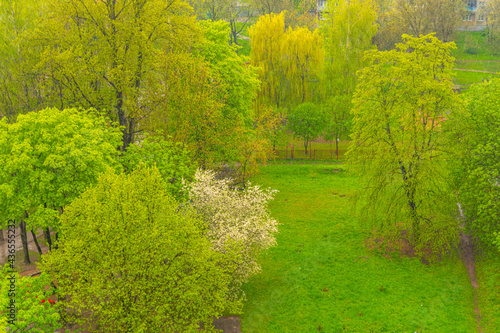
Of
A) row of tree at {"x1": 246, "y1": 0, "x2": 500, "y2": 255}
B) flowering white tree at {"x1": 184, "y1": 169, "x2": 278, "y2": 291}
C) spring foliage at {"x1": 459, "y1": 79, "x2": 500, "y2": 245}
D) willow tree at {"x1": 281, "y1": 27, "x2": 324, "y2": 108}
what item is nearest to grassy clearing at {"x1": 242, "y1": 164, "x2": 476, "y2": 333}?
row of tree at {"x1": 246, "y1": 0, "x2": 500, "y2": 255}

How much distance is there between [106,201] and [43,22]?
21362 mm

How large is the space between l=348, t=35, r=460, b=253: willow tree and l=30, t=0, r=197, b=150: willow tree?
15289mm

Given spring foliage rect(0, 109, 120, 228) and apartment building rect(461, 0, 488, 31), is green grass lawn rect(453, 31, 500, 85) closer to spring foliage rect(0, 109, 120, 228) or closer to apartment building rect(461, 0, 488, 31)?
apartment building rect(461, 0, 488, 31)

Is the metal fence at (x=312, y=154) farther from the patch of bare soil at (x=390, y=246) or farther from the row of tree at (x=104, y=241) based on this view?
the row of tree at (x=104, y=241)

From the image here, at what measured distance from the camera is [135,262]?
15680mm

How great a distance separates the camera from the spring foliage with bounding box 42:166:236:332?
15.4 metres

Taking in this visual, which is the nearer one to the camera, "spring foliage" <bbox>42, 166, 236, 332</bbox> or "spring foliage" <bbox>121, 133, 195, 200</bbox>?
"spring foliage" <bbox>42, 166, 236, 332</bbox>

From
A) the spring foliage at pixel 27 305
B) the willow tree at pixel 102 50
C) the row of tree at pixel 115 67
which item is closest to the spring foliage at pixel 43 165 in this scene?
the spring foliage at pixel 27 305

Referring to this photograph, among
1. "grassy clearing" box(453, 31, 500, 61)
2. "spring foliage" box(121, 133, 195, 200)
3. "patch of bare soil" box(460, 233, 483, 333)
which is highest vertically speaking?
"grassy clearing" box(453, 31, 500, 61)

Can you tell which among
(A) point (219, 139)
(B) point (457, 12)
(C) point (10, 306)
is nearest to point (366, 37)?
(A) point (219, 139)

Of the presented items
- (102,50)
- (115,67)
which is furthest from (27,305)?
(102,50)

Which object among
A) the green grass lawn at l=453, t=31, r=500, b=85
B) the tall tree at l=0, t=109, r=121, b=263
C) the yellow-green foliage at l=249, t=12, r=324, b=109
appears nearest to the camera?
the tall tree at l=0, t=109, r=121, b=263

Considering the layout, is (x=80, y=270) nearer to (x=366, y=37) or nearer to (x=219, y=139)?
(x=219, y=139)

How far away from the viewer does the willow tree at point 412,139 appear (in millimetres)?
25969
